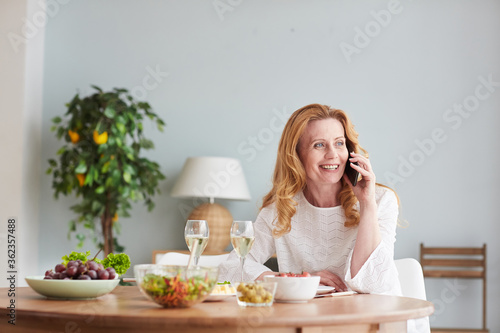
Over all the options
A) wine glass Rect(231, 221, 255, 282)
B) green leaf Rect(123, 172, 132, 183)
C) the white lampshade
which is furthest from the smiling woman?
green leaf Rect(123, 172, 132, 183)

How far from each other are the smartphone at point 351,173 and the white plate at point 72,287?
94 cm

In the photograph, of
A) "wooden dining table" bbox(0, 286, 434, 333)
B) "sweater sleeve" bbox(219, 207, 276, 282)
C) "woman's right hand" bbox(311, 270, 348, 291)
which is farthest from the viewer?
"sweater sleeve" bbox(219, 207, 276, 282)

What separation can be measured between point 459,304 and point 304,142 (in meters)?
2.55

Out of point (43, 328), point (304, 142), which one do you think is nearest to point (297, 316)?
point (43, 328)

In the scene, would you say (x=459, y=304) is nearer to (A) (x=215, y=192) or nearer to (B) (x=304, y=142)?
(A) (x=215, y=192)

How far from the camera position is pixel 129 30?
4.54 meters

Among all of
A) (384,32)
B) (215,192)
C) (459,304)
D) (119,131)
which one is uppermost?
(384,32)

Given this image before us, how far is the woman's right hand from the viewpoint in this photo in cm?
192

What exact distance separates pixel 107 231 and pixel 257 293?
9.73ft

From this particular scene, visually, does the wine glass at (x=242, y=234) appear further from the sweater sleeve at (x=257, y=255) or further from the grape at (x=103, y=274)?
the sweater sleeve at (x=257, y=255)

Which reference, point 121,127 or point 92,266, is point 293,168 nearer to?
point 92,266

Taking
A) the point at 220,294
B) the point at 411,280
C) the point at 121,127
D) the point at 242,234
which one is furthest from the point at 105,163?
the point at 220,294

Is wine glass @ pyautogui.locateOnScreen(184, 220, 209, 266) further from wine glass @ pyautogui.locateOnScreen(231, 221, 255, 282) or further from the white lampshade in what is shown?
the white lampshade

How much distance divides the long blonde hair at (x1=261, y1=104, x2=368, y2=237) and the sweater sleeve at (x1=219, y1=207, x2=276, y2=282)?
0.04 metres
